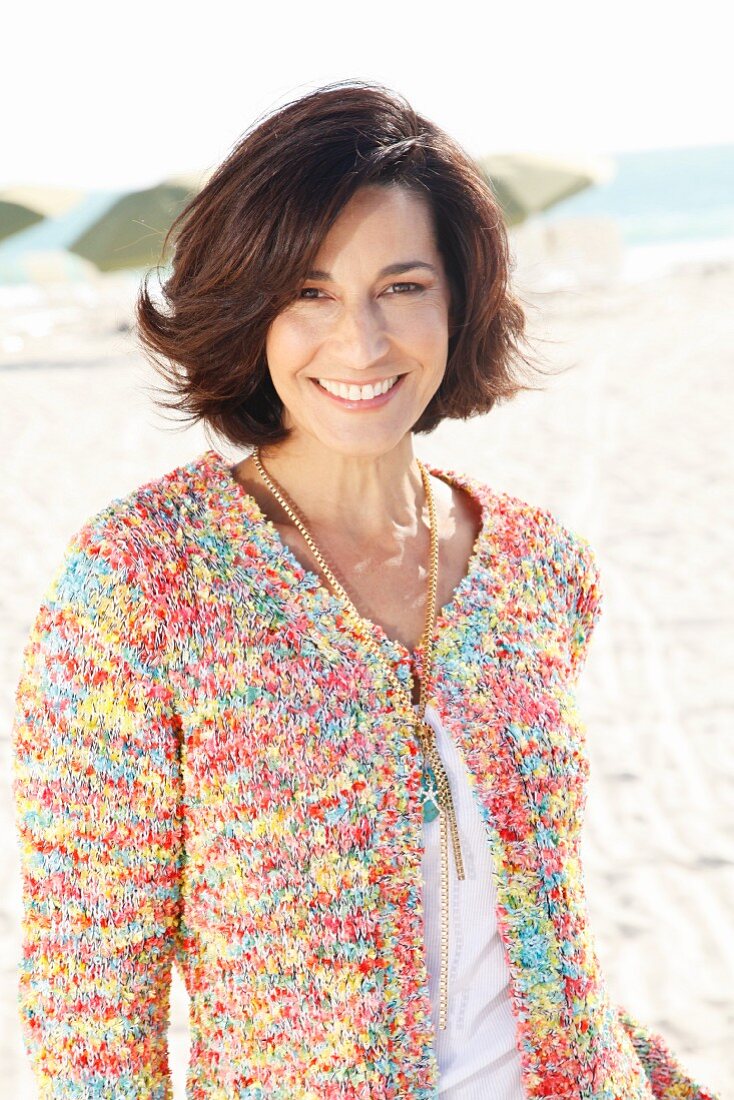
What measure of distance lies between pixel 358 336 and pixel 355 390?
0.27ft

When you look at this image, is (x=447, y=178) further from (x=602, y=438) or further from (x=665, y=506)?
(x=602, y=438)

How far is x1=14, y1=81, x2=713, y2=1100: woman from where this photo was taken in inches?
54.1

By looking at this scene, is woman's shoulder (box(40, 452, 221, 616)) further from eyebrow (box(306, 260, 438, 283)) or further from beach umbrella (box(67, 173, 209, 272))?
beach umbrella (box(67, 173, 209, 272))

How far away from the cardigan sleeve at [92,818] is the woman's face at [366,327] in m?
0.39

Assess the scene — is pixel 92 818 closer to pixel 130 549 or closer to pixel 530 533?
pixel 130 549

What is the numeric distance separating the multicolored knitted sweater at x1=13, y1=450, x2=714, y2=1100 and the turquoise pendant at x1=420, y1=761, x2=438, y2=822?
0.04m

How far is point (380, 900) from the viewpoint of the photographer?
144 centimetres

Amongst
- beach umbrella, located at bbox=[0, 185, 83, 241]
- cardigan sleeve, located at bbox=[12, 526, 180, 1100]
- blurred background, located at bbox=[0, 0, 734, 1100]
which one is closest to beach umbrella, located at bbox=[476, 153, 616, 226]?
blurred background, located at bbox=[0, 0, 734, 1100]

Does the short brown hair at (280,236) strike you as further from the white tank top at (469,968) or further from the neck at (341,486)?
the white tank top at (469,968)

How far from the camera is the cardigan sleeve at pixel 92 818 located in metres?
1.35

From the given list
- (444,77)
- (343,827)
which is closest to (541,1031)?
(343,827)

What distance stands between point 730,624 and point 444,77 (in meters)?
Result: 62.4

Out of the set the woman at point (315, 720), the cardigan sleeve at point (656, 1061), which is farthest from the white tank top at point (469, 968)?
the cardigan sleeve at point (656, 1061)

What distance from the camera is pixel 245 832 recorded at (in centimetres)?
141
